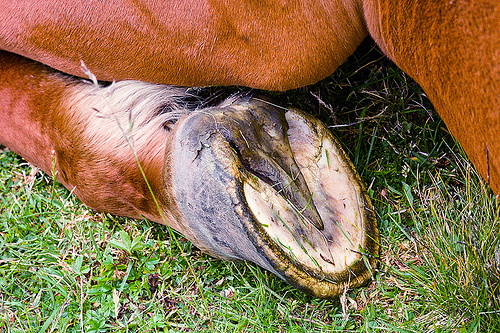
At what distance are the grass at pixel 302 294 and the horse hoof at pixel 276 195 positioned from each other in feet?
0.48

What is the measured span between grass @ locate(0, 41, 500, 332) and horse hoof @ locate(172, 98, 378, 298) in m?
0.15

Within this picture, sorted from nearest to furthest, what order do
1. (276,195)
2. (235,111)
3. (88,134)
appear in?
Result: (276,195) < (235,111) < (88,134)

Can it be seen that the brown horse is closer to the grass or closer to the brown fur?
the brown fur

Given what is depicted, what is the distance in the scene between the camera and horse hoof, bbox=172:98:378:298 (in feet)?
4.41

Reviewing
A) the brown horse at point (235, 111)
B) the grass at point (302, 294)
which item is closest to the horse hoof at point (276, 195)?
the brown horse at point (235, 111)

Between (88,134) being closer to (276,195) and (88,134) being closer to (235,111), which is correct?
(235,111)

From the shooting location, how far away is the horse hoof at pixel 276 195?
1.34 metres

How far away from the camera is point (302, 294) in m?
1.64

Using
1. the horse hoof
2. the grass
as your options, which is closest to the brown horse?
the horse hoof

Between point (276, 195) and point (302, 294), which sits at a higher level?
point (276, 195)

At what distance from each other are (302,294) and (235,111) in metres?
0.70

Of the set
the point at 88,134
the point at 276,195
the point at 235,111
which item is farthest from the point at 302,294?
the point at 88,134

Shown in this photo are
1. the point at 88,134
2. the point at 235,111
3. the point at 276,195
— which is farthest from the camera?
the point at 88,134

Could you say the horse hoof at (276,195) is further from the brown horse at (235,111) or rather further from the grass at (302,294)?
the grass at (302,294)
